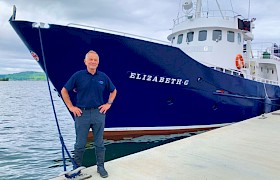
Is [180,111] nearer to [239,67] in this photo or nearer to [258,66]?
[239,67]

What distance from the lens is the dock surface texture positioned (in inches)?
145

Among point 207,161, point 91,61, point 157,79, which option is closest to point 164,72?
point 157,79

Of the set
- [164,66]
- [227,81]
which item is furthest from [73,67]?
[227,81]

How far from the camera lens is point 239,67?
1131 cm

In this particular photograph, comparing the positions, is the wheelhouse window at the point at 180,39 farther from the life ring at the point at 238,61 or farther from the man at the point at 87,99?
the man at the point at 87,99

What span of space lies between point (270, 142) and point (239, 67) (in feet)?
20.0

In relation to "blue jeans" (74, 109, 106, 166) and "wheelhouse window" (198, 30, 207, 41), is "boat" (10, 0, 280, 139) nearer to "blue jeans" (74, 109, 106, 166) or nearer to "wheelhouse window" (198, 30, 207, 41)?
"wheelhouse window" (198, 30, 207, 41)

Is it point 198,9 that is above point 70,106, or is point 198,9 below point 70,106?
above

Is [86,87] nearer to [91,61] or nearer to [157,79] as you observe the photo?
[91,61]

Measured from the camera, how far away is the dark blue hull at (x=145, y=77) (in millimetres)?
6574

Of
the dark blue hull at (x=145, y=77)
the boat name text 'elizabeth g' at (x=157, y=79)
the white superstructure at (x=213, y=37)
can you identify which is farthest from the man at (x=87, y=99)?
the white superstructure at (x=213, y=37)

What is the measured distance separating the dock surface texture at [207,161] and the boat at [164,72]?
2.37 metres

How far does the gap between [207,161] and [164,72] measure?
4.07 m

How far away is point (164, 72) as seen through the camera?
26.1 feet
